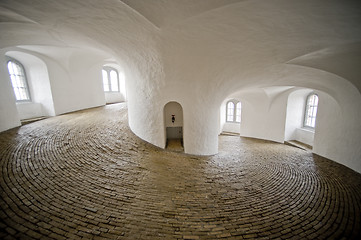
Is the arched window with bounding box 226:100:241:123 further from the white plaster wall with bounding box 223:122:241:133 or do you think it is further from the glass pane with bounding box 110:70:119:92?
the glass pane with bounding box 110:70:119:92

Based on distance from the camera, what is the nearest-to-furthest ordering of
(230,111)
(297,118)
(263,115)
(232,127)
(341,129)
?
(341,129) < (297,118) < (263,115) < (232,127) < (230,111)

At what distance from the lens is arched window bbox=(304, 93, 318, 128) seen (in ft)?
34.2

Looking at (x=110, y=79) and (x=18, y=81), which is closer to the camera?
(x=18, y=81)

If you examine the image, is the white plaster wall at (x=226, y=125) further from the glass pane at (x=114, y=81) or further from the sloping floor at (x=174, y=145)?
the glass pane at (x=114, y=81)

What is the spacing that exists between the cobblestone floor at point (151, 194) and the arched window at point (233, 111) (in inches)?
374

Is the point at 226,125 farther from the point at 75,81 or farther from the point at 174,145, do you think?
the point at 75,81

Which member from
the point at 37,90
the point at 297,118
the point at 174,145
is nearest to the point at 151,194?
the point at 174,145

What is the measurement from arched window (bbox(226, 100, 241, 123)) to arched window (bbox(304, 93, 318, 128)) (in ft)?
18.0

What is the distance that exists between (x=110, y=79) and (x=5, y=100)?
1015 cm

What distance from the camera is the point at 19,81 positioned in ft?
26.7

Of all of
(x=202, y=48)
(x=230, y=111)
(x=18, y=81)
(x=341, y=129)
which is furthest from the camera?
(x=230, y=111)

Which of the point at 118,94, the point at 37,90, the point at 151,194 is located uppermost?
the point at 37,90

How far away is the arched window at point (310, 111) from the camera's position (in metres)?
10.4

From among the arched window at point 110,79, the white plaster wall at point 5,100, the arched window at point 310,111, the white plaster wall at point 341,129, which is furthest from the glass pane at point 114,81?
the arched window at point 310,111
